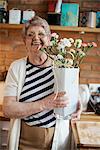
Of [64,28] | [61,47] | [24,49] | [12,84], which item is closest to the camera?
[61,47]

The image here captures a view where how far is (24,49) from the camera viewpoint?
3178mm

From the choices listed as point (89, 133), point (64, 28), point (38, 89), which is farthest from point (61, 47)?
point (64, 28)

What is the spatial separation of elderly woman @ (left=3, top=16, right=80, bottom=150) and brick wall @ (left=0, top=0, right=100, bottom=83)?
1.28m

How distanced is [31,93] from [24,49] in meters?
1.44

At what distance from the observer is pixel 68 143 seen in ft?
6.26

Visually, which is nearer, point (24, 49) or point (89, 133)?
point (89, 133)

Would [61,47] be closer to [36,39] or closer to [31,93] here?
[36,39]

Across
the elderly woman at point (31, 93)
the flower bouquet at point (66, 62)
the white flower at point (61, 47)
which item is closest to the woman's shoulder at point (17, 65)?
the elderly woman at point (31, 93)

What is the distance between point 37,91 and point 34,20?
1.38ft

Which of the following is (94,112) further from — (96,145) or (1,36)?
(1,36)

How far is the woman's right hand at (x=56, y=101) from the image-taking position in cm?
163

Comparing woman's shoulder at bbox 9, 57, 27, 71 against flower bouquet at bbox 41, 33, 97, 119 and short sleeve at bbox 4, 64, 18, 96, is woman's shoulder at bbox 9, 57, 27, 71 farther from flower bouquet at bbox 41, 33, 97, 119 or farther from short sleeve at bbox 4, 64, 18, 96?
flower bouquet at bbox 41, 33, 97, 119

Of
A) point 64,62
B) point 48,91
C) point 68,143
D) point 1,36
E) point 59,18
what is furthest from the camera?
point 1,36

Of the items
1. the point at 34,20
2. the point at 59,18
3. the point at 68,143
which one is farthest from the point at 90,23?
the point at 68,143
